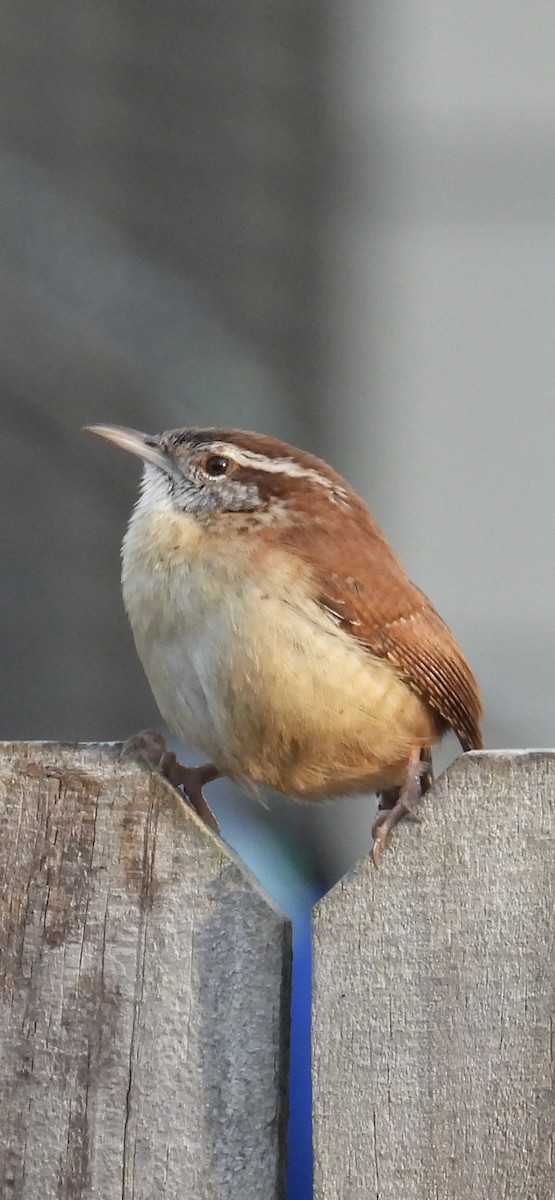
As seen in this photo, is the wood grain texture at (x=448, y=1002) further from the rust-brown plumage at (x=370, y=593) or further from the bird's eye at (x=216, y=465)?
the bird's eye at (x=216, y=465)

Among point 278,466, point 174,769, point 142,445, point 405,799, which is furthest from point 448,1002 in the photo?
point 142,445

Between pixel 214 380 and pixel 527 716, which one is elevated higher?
pixel 214 380

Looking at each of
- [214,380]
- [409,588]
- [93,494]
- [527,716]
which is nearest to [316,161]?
[214,380]

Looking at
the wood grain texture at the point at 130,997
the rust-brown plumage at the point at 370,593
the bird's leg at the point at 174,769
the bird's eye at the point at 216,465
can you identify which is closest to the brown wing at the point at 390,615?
the rust-brown plumage at the point at 370,593

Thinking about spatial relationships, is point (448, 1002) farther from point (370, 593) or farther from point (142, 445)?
point (142, 445)

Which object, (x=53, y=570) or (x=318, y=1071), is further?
(x=53, y=570)

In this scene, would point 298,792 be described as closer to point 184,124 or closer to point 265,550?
point 265,550

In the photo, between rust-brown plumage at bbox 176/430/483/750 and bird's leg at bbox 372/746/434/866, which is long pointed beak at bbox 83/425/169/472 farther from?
bird's leg at bbox 372/746/434/866
